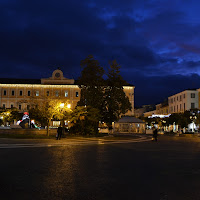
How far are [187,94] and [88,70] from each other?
1891 inches

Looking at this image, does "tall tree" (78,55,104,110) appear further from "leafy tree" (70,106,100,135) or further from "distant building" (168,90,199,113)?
"distant building" (168,90,199,113)

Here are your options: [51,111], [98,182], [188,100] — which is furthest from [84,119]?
[188,100]

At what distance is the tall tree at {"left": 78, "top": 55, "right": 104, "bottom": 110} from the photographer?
35500mm

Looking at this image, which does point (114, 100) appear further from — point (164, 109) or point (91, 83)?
point (164, 109)

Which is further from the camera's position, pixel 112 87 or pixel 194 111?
pixel 194 111

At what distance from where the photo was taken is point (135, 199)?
18.7 feet

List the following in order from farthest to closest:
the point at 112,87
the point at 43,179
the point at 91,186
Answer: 1. the point at 112,87
2. the point at 43,179
3. the point at 91,186

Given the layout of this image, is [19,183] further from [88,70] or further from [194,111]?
[194,111]

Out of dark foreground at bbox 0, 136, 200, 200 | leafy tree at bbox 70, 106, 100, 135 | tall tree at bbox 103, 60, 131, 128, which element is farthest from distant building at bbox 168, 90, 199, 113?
dark foreground at bbox 0, 136, 200, 200

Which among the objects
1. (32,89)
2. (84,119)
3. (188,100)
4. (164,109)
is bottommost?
(84,119)

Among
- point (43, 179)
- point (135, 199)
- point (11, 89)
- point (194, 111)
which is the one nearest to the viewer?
point (135, 199)

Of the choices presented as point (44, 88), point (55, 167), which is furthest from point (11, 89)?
point (55, 167)

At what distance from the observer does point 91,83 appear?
119 feet

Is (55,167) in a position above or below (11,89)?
below
